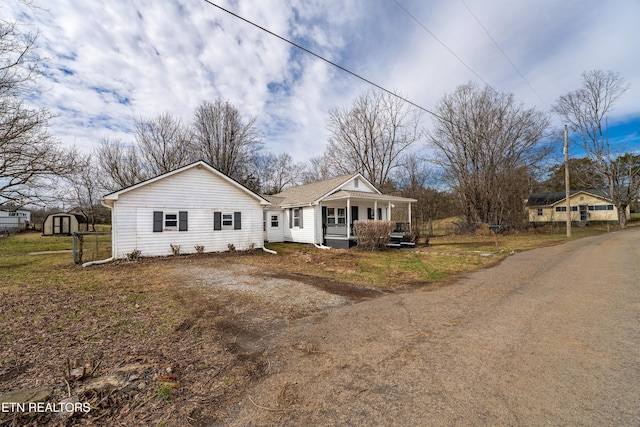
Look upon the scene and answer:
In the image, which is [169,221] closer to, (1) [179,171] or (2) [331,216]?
(1) [179,171]

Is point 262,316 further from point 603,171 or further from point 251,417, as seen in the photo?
point 603,171

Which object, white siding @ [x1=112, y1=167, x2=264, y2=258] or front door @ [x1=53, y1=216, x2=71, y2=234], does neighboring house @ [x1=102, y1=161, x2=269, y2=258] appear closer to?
white siding @ [x1=112, y1=167, x2=264, y2=258]

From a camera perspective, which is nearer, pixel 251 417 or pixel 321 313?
pixel 251 417

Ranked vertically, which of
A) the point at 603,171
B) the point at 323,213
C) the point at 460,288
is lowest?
the point at 460,288

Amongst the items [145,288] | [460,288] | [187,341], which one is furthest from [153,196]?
[460,288]

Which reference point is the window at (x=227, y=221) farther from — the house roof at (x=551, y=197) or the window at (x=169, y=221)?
the house roof at (x=551, y=197)

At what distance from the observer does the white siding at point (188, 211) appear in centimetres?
1272

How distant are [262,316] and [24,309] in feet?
15.6

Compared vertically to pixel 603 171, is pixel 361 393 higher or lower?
lower

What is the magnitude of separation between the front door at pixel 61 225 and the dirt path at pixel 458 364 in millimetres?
35701

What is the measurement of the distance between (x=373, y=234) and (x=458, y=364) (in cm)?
1175

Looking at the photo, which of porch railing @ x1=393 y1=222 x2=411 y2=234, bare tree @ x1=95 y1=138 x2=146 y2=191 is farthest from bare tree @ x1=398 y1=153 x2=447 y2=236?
bare tree @ x1=95 y1=138 x2=146 y2=191

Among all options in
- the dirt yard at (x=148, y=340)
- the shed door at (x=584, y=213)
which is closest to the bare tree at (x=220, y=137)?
the dirt yard at (x=148, y=340)

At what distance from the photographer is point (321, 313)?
16.9ft
